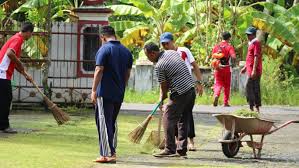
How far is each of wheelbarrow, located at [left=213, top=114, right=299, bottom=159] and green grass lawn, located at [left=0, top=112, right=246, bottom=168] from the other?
0.86m

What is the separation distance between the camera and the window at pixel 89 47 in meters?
19.6

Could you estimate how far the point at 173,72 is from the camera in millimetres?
11391

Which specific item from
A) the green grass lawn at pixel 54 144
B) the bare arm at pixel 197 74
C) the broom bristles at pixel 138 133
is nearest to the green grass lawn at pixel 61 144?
the green grass lawn at pixel 54 144

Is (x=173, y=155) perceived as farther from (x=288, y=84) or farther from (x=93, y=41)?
(x=288, y=84)

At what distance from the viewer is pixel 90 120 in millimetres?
17219

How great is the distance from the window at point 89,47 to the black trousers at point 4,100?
573cm

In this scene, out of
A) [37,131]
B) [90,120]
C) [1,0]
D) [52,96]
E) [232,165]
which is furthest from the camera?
[1,0]

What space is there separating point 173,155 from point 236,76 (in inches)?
529

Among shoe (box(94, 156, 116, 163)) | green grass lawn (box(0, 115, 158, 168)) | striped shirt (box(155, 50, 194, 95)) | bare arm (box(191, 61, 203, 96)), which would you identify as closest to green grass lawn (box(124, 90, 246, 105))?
green grass lawn (box(0, 115, 158, 168))

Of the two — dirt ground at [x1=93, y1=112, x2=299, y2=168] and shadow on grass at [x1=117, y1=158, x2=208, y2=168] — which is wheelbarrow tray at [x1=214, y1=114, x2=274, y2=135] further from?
shadow on grass at [x1=117, y1=158, x2=208, y2=168]

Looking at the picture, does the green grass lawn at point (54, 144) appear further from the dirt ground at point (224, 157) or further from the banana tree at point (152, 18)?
the banana tree at point (152, 18)

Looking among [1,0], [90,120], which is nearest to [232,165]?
[90,120]

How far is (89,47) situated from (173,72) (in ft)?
28.1

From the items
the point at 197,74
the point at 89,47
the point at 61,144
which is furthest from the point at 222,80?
the point at 61,144
